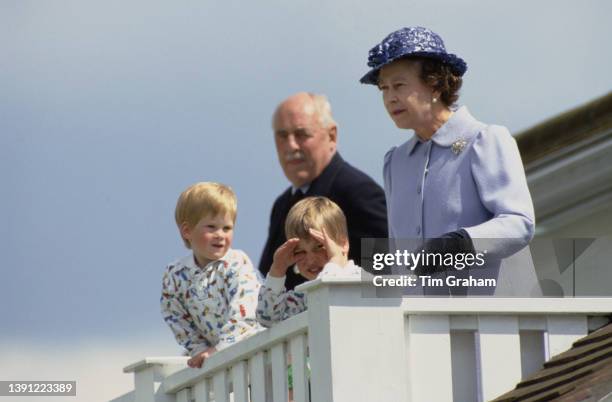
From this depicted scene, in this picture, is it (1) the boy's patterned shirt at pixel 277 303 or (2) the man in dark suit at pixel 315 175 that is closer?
(1) the boy's patterned shirt at pixel 277 303

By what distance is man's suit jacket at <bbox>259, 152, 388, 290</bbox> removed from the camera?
8.39m

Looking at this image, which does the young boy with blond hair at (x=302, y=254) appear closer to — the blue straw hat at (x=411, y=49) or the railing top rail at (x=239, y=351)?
the railing top rail at (x=239, y=351)

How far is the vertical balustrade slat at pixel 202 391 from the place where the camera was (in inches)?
316

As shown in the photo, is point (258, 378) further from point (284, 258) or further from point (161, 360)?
point (161, 360)

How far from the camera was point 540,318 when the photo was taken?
22.8ft

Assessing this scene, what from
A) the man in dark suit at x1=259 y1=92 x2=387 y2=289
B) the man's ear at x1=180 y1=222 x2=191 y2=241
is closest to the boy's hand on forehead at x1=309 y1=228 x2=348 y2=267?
the man in dark suit at x1=259 y1=92 x2=387 y2=289

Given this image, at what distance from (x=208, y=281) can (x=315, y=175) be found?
1.00 meters

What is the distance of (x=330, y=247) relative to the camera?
24.9 feet

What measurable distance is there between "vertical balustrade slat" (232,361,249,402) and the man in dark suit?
727 millimetres

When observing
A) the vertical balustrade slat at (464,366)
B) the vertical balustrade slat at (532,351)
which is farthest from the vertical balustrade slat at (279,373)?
the vertical balustrade slat at (532,351)

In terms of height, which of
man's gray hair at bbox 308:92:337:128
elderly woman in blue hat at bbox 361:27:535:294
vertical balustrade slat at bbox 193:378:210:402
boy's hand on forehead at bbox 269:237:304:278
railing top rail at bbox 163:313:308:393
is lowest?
vertical balustrade slat at bbox 193:378:210:402

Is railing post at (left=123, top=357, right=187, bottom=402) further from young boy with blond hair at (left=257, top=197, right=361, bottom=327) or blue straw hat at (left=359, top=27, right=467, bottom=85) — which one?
blue straw hat at (left=359, top=27, right=467, bottom=85)

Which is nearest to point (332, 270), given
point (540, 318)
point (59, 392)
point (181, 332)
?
point (540, 318)

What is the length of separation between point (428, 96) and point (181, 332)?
175 centimetres
